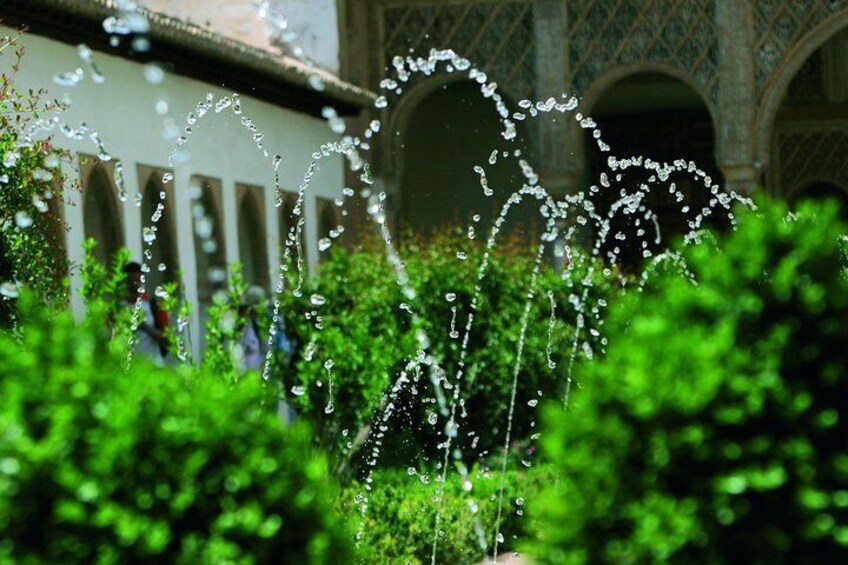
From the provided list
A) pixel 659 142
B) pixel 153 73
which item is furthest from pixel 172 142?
pixel 659 142

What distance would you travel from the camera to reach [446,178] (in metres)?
23.8

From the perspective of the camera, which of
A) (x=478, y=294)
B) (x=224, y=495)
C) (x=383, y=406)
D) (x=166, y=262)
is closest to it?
(x=224, y=495)

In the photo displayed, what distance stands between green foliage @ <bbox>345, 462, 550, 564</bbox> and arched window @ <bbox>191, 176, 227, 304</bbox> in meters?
5.85

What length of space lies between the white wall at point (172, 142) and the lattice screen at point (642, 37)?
9.24 ft

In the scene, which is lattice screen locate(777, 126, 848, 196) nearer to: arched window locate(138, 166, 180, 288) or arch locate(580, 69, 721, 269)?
arch locate(580, 69, 721, 269)

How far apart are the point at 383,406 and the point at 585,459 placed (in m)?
8.44

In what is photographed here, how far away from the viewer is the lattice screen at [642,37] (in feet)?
65.0

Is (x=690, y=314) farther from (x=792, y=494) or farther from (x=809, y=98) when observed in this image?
(x=809, y=98)

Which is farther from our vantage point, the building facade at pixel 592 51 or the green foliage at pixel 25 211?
the building facade at pixel 592 51

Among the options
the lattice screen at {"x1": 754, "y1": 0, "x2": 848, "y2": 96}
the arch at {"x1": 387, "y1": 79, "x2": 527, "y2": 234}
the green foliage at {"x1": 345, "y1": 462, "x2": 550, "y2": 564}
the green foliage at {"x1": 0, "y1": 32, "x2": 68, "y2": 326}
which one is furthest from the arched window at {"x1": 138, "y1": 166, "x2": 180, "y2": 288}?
the arch at {"x1": 387, "y1": 79, "x2": 527, "y2": 234}

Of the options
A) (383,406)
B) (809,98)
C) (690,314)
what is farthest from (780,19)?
(690,314)

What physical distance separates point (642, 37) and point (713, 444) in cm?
1625

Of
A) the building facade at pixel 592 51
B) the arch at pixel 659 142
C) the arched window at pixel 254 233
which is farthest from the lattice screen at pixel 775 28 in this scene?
the arched window at pixel 254 233

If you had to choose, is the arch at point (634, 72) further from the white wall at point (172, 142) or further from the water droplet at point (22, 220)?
the water droplet at point (22, 220)
